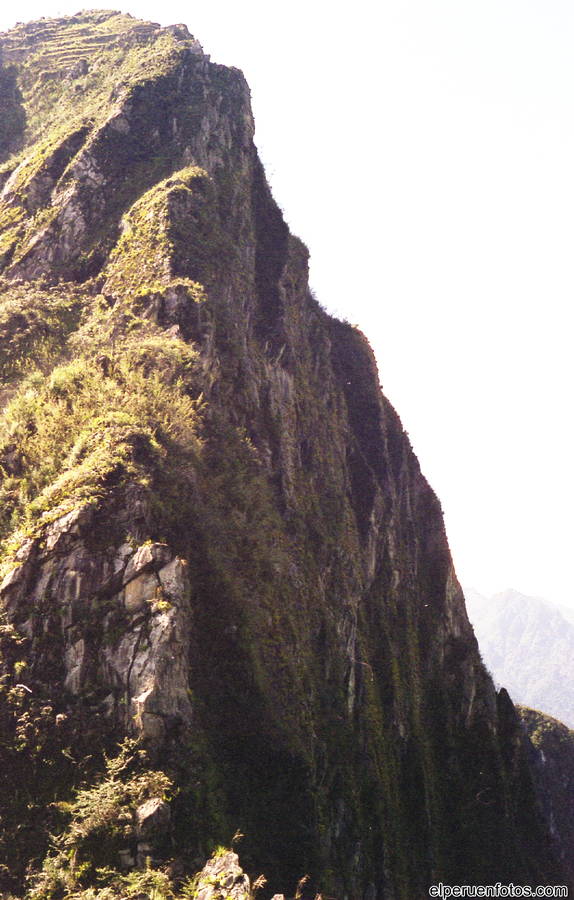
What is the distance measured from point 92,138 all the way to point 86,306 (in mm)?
14973

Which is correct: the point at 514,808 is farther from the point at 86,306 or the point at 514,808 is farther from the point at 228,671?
the point at 86,306

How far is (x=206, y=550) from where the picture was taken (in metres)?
18.0

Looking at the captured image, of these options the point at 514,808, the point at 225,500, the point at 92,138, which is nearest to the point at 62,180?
the point at 92,138

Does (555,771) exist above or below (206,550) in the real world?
below

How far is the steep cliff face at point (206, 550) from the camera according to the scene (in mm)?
13398

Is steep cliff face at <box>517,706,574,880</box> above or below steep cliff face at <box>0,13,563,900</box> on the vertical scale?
below

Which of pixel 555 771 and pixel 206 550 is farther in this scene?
pixel 555 771

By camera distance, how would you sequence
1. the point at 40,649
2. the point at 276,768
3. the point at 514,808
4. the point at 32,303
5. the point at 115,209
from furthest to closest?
the point at 514,808, the point at 115,209, the point at 32,303, the point at 276,768, the point at 40,649

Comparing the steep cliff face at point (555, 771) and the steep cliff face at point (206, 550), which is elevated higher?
the steep cliff face at point (206, 550)

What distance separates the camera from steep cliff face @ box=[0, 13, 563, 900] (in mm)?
13398

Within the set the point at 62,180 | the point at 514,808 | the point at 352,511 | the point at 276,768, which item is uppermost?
the point at 62,180

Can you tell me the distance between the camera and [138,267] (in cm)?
2805

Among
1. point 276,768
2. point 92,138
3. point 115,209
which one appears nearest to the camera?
point 276,768

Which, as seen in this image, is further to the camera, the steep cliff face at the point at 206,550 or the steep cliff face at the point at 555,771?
the steep cliff face at the point at 555,771
